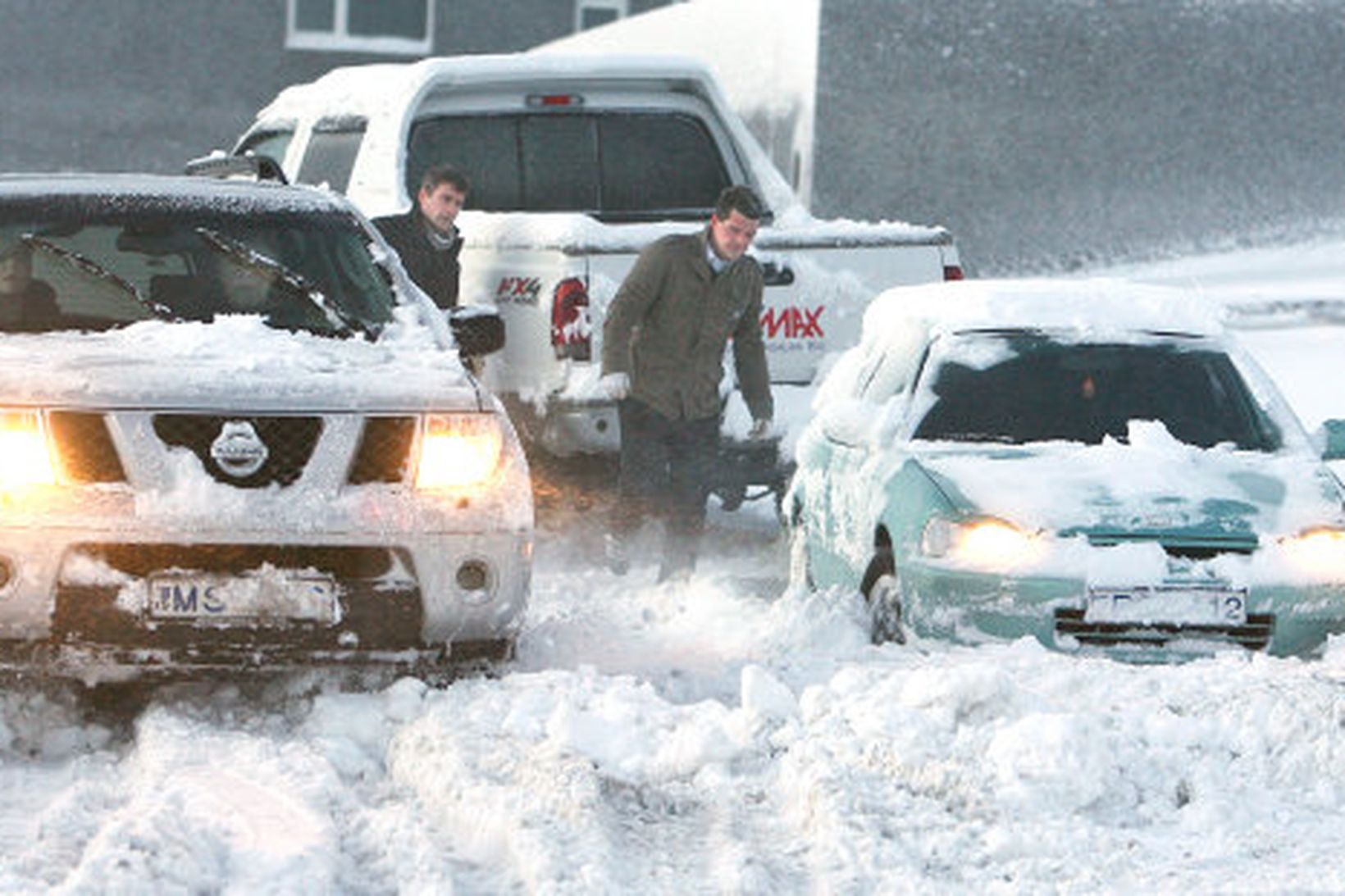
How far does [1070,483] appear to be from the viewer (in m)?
9.29

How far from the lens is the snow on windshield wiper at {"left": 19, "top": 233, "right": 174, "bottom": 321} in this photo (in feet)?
29.5

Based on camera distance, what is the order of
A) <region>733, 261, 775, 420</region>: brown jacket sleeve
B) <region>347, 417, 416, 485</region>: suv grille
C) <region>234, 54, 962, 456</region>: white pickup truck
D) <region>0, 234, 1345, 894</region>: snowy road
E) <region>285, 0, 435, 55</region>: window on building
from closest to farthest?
<region>0, 234, 1345, 894</region>: snowy road, <region>347, 417, 416, 485</region>: suv grille, <region>733, 261, 775, 420</region>: brown jacket sleeve, <region>234, 54, 962, 456</region>: white pickup truck, <region>285, 0, 435, 55</region>: window on building

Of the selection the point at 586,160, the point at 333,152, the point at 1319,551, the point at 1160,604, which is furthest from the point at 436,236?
the point at 1319,551

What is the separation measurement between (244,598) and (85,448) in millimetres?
576

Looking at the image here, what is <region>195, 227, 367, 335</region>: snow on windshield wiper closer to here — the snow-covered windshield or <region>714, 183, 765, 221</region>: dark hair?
the snow-covered windshield

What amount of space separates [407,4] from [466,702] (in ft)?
84.3

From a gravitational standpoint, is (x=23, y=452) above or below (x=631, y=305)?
above

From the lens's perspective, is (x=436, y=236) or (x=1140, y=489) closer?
(x=1140, y=489)

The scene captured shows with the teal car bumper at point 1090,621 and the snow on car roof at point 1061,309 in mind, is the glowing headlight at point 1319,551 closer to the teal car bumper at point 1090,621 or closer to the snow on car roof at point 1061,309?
the teal car bumper at point 1090,621

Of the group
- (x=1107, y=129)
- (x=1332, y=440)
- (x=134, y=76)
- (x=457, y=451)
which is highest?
(x=457, y=451)

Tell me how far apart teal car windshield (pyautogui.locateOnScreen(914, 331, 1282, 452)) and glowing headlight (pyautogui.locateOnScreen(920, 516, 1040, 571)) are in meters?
0.71

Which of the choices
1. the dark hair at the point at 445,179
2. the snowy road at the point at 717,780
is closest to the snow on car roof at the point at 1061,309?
the snowy road at the point at 717,780

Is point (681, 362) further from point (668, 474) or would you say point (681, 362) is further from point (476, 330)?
point (476, 330)

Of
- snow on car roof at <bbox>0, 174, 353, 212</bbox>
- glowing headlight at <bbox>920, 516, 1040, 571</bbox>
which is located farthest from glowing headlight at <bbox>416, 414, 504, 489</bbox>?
snow on car roof at <bbox>0, 174, 353, 212</bbox>
